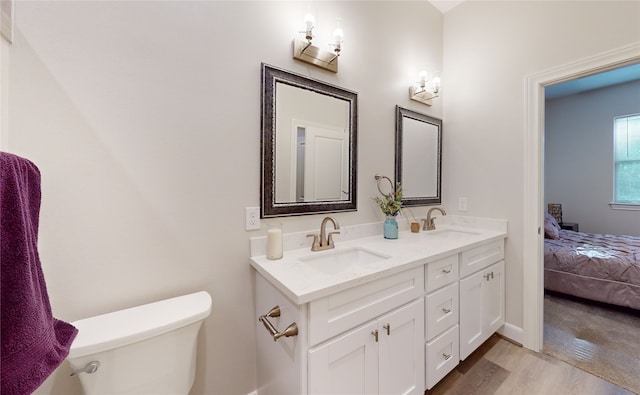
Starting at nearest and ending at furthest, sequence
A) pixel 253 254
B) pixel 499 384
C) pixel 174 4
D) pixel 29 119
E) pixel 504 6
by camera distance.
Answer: pixel 29 119 → pixel 174 4 → pixel 253 254 → pixel 499 384 → pixel 504 6

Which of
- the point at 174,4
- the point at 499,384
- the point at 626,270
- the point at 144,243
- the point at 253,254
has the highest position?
the point at 174,4

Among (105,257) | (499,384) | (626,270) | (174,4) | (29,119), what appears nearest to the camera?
(29,119)

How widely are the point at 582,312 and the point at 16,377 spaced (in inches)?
147

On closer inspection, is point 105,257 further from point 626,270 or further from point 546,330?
point 626,270

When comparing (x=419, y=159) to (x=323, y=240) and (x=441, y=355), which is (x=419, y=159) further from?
(x=441, y=355)

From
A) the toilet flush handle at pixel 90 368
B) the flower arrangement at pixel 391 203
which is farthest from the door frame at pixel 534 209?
the toilet flush handle at pixel 90 368

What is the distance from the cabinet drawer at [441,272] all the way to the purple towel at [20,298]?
147 centimetres

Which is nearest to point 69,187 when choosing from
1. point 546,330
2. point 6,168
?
point 6,168

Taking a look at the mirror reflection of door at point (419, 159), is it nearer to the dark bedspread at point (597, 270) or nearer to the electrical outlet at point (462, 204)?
the electrical outlet at point (462, 204)

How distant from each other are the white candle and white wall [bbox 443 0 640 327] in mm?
1805

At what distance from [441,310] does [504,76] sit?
75.4 inches

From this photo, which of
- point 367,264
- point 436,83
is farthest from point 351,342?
point 436,83

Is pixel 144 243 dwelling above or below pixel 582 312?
above

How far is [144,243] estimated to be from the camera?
1.06m
